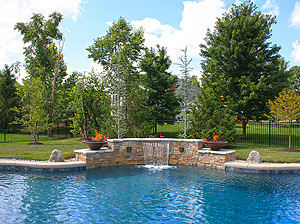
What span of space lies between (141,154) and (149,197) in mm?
4470

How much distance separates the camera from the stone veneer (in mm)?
9305

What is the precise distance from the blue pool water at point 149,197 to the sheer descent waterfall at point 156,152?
5.93 ft

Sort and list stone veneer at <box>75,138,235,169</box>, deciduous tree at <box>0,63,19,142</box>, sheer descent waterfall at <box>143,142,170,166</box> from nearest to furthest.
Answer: stone veneer at <box>75,138,235,169</box>
sheer descent waterfall at <box>143,142,170,166</box>
deciduous tree at <box>0,63,19,142</box>

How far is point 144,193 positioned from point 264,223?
2.91 meters

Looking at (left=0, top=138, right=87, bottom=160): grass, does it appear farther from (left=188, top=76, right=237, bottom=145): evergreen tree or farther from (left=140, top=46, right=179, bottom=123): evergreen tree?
(left=188, top=76, right=237, bottom=145): evergreen tree

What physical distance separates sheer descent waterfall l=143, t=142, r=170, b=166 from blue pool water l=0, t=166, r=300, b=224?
71.2 inches

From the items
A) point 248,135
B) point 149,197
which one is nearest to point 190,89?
point 149,197

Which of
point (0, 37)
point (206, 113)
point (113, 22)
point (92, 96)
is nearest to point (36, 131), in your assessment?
point (92, 96)

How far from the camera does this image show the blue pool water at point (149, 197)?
484cm

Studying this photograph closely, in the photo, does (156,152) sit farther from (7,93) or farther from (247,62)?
(7,93)

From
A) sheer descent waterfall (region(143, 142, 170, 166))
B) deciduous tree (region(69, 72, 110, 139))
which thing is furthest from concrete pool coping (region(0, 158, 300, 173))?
deciduous tree (region(69, 72, 110, 139))

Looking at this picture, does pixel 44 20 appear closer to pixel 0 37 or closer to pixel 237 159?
pixel 0 37

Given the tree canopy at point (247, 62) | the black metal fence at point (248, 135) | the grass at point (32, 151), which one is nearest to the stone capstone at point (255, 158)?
the black metal fence at point (248, 135)

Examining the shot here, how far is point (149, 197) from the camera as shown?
5992mm
